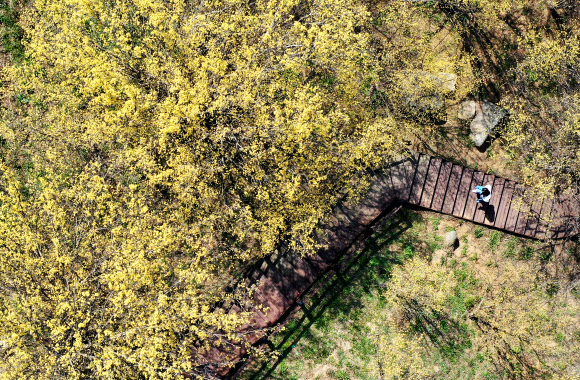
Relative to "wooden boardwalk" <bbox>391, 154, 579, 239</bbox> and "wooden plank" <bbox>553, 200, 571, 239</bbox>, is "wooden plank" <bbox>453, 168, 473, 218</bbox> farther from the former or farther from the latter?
"wooden plank" <bbox>553, 200, 571, 239</bbox>

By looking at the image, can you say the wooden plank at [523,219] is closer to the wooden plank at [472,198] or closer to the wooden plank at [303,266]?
the wooden plank at [472,198]

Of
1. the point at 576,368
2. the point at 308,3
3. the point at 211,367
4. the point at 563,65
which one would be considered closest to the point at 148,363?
the point at 211,367

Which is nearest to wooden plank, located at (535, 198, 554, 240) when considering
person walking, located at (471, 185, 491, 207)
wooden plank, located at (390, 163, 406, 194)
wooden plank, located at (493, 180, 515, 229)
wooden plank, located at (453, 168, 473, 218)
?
wooden plank, located at (493, 180, 515, 229)

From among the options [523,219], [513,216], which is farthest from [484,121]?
[523,219]

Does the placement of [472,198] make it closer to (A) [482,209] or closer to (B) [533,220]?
(A) [482,209]

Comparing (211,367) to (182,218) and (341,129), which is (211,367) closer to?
(182,218)

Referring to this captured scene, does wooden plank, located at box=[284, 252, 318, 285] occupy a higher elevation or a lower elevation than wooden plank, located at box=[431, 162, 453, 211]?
lower
